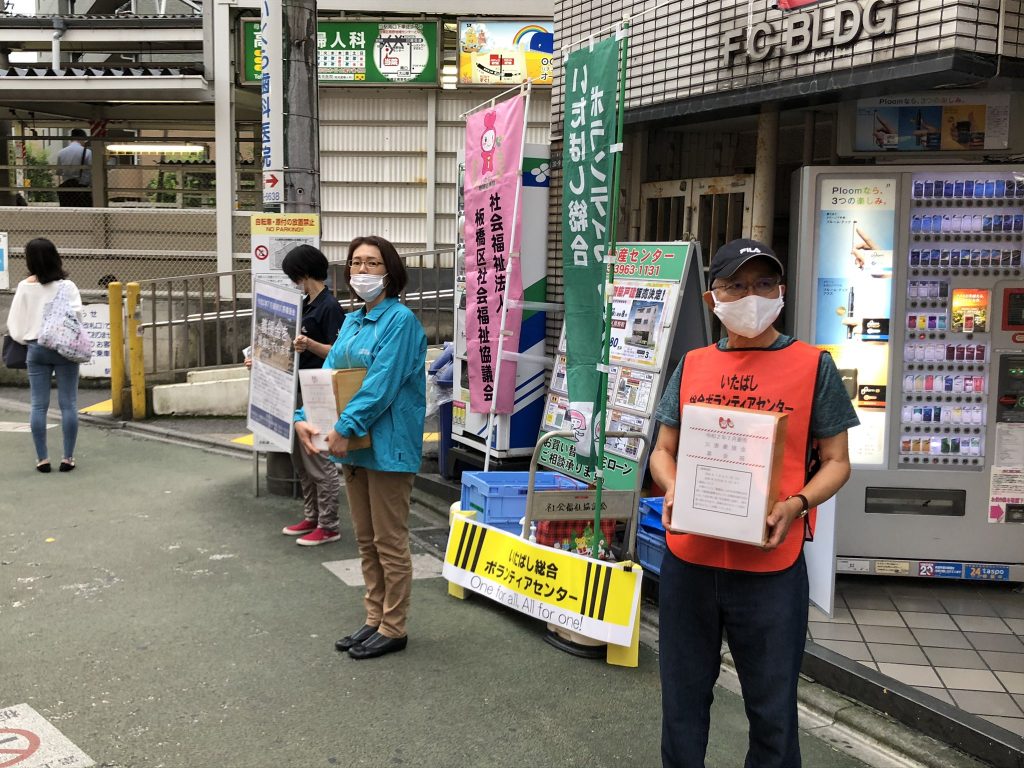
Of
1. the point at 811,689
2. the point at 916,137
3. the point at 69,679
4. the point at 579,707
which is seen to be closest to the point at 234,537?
the point at 69,679

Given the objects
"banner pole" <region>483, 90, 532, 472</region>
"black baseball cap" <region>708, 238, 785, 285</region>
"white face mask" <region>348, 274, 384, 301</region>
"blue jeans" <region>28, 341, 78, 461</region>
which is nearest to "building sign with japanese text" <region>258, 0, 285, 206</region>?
Answer: "banner pole" <region>483, 90, 532, 472</region>

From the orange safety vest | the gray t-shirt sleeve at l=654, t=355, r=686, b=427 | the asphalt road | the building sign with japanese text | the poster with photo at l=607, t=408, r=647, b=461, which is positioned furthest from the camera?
the building sign with japanese text

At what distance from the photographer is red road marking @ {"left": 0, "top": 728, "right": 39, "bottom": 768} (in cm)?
353

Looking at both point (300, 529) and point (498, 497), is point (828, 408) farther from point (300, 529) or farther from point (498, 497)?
point (300, 529)

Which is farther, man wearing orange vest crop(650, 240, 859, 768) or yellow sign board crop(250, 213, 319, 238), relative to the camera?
yellow sign board crop(250, 213, 319, 238)

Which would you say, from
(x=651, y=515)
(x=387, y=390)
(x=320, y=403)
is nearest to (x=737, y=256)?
(x=387, y=390)

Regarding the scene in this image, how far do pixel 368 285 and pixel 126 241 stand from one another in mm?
11056

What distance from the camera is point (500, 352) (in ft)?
22.6

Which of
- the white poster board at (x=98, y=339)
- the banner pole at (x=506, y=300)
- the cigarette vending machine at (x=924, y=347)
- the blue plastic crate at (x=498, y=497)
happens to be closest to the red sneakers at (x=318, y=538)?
the banner pole at (x=506, y=300)

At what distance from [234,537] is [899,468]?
4.22m

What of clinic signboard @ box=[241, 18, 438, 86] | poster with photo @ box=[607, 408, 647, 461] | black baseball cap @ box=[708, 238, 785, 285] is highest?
clinic signboard @ box=[241, 18, 438, 86]

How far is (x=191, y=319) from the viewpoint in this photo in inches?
426

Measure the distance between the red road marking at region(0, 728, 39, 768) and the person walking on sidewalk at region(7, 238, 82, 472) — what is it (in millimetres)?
4694

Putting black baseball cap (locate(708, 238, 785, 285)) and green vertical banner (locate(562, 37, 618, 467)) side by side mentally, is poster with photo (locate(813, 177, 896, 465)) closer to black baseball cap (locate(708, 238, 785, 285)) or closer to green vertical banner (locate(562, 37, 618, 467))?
green vertical banner (locate(562, 37, 618, 467))
